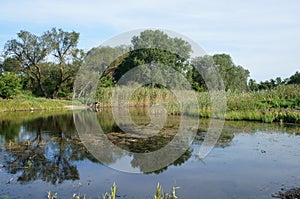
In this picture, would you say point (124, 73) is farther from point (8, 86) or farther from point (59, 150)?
point (59, 150)

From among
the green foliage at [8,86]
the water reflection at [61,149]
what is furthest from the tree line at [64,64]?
the water reflection at [61,149]

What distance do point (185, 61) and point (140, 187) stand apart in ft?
66.1

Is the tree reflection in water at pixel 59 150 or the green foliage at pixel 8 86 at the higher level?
the green foliage at pixel 8 86

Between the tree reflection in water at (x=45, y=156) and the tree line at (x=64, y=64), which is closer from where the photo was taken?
the tree reflection in water at (x=45, y=156)

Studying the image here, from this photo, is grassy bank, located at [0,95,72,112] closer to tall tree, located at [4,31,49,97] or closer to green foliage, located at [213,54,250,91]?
tall tree, located at [4,31,49,97]

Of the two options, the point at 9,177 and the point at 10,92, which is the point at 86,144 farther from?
the point at 10,92

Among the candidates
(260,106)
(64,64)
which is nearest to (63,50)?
(64,64)

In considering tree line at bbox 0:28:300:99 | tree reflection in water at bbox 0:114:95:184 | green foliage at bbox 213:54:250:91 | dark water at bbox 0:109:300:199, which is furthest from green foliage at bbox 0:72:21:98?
green foliage at bbox 213:54:250:91

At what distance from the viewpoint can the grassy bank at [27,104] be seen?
23.8m

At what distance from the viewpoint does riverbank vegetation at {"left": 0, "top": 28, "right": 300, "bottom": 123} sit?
1898 centimetres

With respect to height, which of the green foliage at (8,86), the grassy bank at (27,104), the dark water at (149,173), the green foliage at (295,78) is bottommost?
the dark water at (149,173)

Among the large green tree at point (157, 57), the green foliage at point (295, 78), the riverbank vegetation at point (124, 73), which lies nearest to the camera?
the riverbank vegetation at point (124, 73)

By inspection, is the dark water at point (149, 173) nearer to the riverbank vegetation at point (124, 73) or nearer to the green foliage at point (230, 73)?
the riverbank vegetation at point (124, 73)

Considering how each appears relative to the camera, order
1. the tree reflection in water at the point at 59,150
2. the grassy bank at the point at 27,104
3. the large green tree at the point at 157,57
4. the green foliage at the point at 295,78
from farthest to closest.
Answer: the green foliage at the point at 295,78 < the grassy bank at the point at 27,104 < the large green tree at the point at 157,57 < the tree reflection in water at the point at 59,150
